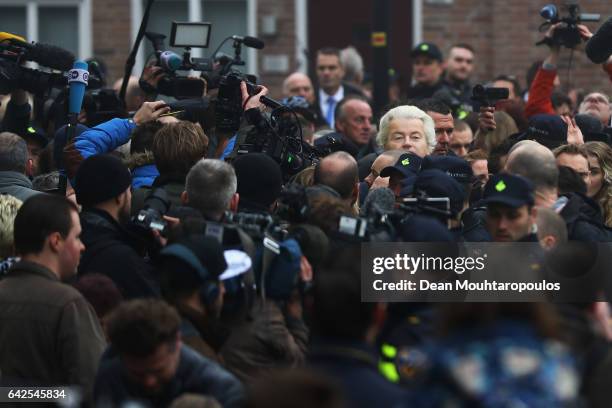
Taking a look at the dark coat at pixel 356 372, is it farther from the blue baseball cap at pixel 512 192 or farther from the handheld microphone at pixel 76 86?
the handheld microphone at pixel 76 86

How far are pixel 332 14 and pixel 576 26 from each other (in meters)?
7.52

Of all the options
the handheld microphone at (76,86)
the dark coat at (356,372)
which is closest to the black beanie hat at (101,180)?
the handheld microphone at (76,86)

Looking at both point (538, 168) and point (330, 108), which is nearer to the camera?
point (538, 168)

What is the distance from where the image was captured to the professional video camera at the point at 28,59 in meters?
8.38

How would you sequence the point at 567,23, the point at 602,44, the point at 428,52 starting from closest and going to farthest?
the point at 602,44 → the point at 567,23 → the point at 428,52

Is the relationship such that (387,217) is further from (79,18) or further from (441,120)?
(79,18)

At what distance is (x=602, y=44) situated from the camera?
8992 mm

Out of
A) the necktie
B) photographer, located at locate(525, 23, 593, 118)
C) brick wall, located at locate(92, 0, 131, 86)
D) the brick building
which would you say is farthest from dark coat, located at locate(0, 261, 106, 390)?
brick wall, located at locate(92, 0, 131, 86)

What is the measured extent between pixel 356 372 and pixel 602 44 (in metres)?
5.56

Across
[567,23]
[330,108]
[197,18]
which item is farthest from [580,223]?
[197,18]

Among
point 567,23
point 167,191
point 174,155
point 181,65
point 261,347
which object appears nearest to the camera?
point 261,347

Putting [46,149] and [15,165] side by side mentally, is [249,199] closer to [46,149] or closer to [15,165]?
[15,165]

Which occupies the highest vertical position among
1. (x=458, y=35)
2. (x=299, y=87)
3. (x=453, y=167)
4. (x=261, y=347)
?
(x=458, y=35)

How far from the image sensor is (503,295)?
17.7 ft
